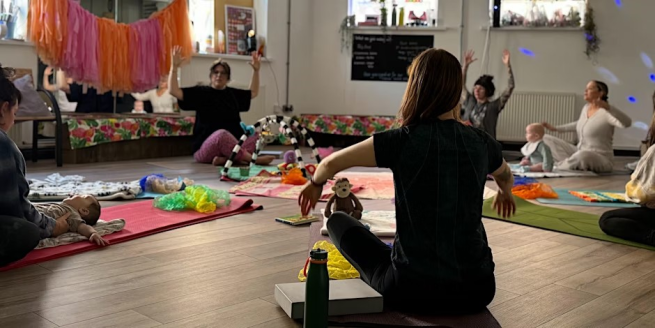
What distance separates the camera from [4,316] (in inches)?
82.7

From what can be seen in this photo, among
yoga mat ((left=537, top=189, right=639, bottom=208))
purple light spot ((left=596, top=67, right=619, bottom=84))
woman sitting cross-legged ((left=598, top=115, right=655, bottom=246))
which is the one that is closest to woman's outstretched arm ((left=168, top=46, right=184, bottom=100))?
yoga mat ((left=537, top=189, right=639, bottom=208))

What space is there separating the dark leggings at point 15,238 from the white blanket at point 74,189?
1.62 metres

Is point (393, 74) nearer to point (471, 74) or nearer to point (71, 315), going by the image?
point (471, 74)

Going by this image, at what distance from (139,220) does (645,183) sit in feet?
8.31

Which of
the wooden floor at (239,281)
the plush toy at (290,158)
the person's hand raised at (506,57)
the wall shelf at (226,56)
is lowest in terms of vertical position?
the wooden floor at (239,281)

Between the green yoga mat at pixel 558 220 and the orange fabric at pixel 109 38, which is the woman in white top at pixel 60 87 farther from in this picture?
the green yoga mat at pixel 558 220

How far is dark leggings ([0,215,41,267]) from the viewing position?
102 inches

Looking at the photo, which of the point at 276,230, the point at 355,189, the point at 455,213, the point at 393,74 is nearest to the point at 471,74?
the point at 393,74

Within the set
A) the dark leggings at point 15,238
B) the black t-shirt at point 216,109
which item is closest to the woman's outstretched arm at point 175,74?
the black t-shirt at point 216,109

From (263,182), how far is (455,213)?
3232 millimetres

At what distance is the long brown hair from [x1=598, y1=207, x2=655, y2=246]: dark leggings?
1.85 m

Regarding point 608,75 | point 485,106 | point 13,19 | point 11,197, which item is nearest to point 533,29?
point 608,75

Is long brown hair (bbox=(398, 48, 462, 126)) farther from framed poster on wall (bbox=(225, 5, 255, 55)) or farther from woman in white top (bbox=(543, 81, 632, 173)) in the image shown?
framed poster on wall (bbox=(225, 5, 255, 55))

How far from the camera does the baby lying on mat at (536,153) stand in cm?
638
